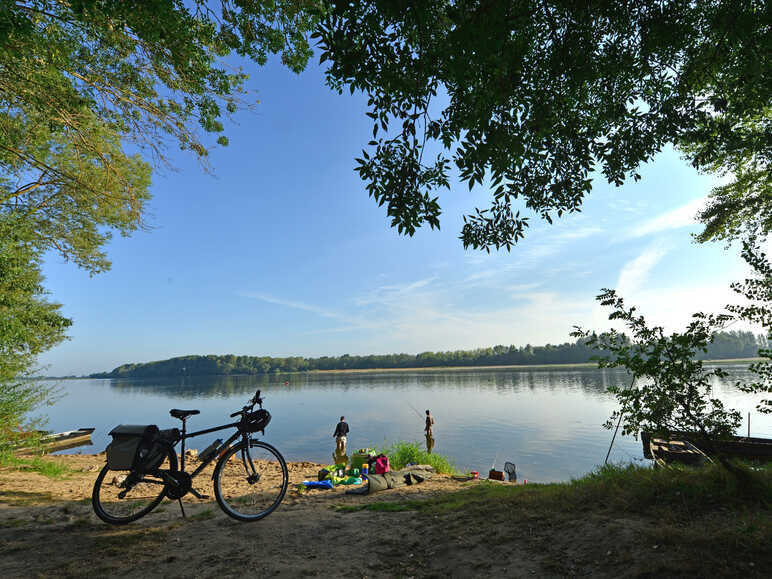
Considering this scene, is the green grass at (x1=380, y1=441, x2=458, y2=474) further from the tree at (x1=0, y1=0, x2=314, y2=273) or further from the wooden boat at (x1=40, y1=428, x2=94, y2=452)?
the wooden boat at (x1=40, y1=428, x2=94, y2=452)

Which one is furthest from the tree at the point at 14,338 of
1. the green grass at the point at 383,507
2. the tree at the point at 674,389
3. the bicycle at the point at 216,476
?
the tree at the point at 674,389

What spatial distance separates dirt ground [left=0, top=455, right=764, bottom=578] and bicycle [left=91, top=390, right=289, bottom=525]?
238 millimetres

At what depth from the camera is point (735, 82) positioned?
621cm

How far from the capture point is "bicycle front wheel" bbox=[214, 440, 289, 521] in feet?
16.9

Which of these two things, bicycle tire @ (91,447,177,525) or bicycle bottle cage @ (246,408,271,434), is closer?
bicycle tire @ (91,447,177,525)

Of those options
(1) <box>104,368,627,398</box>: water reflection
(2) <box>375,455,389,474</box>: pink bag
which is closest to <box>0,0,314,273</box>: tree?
(2) <box>375,455,389,474</box>: pink bag

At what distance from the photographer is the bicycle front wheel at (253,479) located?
515cm

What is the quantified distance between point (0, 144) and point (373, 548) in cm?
1121

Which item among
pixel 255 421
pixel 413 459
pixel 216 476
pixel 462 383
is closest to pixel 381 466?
pixel 413 459

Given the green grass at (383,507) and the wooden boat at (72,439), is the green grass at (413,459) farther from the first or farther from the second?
the wooden boat at (72,439)

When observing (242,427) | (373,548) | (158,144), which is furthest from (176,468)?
(158,144)

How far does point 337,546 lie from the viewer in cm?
422

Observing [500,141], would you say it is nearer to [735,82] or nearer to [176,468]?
[735,82]

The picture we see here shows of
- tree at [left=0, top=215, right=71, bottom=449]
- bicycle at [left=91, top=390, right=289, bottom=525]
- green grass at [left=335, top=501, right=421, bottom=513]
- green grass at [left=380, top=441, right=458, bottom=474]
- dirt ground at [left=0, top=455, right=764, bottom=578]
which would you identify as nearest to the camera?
dirt ground at [left=0, top=455, right=764, bottom=578]
